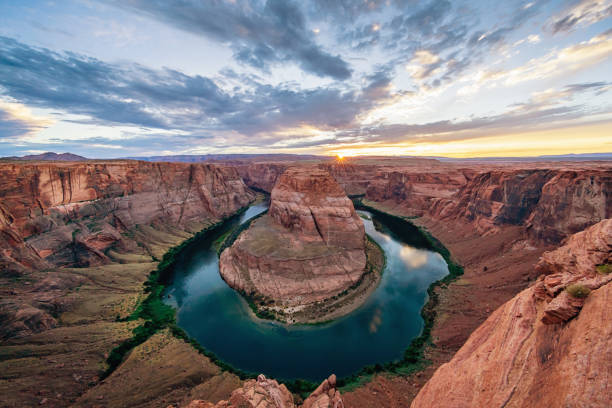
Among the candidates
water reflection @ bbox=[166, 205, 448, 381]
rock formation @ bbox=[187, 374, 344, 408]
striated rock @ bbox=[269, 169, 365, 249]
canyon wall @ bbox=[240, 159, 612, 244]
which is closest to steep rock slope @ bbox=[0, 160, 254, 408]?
water reflection @ bbox=[166, 205, 448, 381]

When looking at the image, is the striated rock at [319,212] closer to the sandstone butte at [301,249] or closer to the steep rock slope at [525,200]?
the sandstone butte at [301,249]

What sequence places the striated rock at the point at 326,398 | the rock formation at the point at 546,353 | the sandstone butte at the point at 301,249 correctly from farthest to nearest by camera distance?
1. the sandstone butte at the point at 301,249
2. the striated rock at the point at 326,398
3. the rock formation at the point at 546,353

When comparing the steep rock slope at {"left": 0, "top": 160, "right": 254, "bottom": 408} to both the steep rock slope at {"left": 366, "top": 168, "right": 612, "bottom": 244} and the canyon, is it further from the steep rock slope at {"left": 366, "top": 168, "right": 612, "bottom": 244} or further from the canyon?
the steep rock slope at {"left": 366, "top": 168, "right": 612, "bottom": 244}

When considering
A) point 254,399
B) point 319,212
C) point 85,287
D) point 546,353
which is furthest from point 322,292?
point 85,287

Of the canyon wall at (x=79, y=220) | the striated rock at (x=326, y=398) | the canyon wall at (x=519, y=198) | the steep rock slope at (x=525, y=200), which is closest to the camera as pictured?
the striated rock at (x=326, y=398)

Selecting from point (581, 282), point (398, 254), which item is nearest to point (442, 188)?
point (398, 254)

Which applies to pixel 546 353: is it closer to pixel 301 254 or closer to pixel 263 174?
pixel 301 254

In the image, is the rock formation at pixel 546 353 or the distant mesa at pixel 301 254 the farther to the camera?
the distant mesa at pixel 301 254

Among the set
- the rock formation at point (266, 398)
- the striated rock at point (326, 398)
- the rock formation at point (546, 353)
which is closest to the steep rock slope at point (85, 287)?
the rock formation at point (266, 398)
